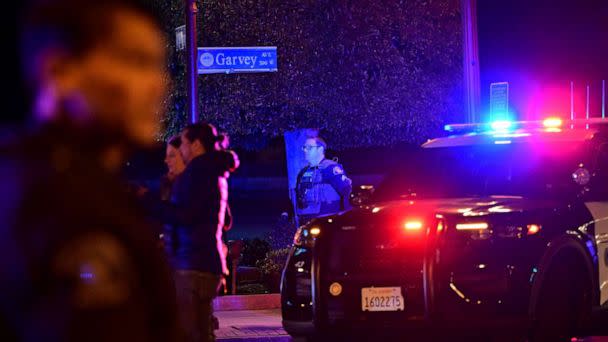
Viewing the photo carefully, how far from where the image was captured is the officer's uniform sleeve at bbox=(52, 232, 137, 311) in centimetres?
213

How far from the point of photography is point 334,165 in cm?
1200

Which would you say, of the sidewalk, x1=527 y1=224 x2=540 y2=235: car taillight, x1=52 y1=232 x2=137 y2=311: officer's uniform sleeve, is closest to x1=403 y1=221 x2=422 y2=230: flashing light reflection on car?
x1=527 y1=224 x2=540 y2=235: car taillight

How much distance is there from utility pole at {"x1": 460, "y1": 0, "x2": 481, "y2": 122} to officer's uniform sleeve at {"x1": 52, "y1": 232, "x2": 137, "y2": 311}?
12029 millimetres

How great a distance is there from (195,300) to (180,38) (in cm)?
841

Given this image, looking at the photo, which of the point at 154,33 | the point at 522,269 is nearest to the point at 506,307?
the point at 522,269

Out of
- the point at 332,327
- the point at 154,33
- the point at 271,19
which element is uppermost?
the point at 271,19

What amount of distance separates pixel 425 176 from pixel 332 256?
150 centimetres

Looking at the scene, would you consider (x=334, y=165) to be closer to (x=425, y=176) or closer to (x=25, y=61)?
(x=425, y=176)

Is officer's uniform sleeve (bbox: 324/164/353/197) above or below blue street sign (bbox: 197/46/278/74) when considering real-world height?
below

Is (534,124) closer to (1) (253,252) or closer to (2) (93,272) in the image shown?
(1) (253,252)

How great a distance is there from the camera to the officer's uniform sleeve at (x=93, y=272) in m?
2.13

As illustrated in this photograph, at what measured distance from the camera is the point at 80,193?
2.24 m

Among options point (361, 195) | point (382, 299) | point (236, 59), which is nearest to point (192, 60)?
point (236, 59)

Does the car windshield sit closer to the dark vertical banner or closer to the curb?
the curb
